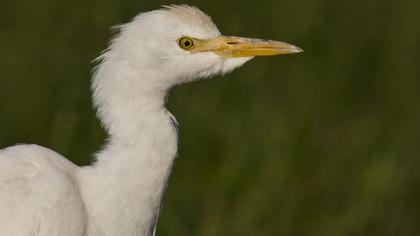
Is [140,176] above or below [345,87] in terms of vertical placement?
above

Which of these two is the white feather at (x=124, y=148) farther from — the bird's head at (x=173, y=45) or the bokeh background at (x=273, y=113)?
the bokeh background at (x=273, y=113)

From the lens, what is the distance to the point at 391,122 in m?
8.25

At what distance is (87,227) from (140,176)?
0.99ft

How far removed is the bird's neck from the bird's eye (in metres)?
0.19

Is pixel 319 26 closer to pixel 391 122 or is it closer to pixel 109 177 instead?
pixel 391 122

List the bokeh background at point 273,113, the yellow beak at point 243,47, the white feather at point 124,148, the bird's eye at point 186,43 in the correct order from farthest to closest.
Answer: the bokeh background at point 273,113 < the yellow beak at point 243,47 < the bird's eye at point 186,43 < the white feather at point 124,148

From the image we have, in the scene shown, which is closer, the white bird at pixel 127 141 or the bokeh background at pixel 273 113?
the white bird at pixel 127 141

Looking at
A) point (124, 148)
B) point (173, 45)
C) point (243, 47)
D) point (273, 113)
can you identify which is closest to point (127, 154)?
point (124, 148)

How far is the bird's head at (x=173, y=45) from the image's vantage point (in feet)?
14.7

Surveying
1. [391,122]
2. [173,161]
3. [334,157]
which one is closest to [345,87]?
[391,122]

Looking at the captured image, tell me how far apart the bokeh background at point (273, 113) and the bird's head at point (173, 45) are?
186 centimetres

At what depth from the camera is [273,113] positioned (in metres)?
7.96

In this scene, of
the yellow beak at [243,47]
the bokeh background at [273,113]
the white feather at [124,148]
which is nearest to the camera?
the white feather at [124,148]

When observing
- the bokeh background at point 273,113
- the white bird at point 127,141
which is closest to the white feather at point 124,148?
the white bird at point 127,141
